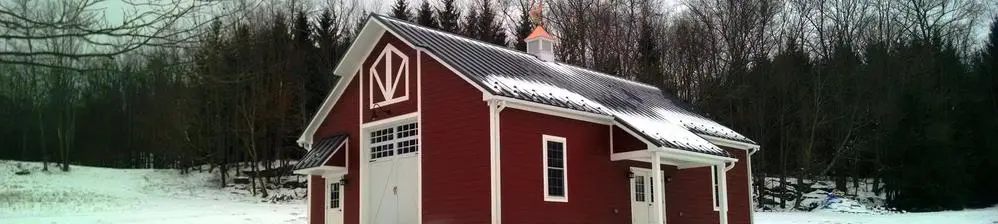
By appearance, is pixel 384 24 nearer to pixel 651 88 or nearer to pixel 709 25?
pixel 651 88

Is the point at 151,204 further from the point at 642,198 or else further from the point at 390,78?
the point at 642,198

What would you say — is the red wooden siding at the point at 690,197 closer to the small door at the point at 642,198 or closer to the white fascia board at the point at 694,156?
the small door at the point at 642,198

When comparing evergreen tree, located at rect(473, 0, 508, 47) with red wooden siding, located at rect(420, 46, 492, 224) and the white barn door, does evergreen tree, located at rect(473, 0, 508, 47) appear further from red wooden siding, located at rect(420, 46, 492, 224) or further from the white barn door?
red wooden siding, located at rect(420, 46, 492, 224)

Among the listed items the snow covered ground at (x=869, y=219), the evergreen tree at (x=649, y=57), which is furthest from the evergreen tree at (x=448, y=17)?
the snow covered ground at (x=869, y=219)

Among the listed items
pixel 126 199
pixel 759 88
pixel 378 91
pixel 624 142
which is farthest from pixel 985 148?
pixel 126 199

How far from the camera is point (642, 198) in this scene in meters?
19.5

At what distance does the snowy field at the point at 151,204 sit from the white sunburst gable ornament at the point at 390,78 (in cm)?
849

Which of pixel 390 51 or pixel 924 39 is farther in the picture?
pixel 924 39

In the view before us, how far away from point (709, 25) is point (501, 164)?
1138 inches

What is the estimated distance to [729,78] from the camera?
137 ft

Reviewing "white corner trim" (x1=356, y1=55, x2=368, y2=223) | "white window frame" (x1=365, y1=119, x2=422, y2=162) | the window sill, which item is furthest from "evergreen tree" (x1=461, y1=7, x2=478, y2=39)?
the window sill

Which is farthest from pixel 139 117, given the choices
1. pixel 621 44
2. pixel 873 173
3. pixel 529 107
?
pixel 873 173

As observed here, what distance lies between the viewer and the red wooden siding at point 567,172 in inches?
644

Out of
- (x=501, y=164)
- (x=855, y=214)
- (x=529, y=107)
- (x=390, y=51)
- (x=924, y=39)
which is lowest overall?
(x=855, y=214)
